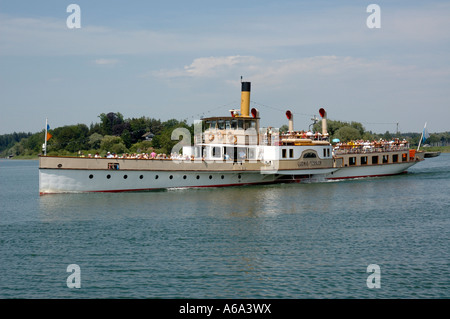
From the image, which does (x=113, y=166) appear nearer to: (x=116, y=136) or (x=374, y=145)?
(x=374, y=145)

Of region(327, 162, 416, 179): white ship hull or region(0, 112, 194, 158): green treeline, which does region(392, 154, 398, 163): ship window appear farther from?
region(0, 112, 194, 158): green treeline

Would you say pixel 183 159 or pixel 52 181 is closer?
pixel 52 181

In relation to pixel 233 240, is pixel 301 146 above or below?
above

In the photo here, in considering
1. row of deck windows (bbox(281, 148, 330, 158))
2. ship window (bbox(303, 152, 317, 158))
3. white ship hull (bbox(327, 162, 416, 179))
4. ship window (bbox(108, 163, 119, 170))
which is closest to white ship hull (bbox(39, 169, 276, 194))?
ship window (bbox(108, 163, 119, 170))

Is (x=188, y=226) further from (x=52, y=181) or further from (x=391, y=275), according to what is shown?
(x=52, y=181)

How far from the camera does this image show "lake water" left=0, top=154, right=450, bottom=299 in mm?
18109

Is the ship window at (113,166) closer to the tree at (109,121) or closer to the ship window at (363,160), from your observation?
the ship window at (363,160)

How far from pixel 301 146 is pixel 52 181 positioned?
22.6 metres

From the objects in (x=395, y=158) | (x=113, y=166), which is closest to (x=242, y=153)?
(x=113, y=166)

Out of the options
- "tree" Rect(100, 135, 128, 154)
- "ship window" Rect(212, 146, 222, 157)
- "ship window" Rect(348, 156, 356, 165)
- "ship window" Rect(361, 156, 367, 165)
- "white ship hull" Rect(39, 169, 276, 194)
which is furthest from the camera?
"tree" Rect(100, 135, 128, 154)

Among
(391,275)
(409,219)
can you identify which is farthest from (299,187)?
(391,275)

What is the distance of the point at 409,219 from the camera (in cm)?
3036

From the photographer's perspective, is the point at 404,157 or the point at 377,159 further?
the point at 404,157

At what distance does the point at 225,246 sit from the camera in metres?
23.7
